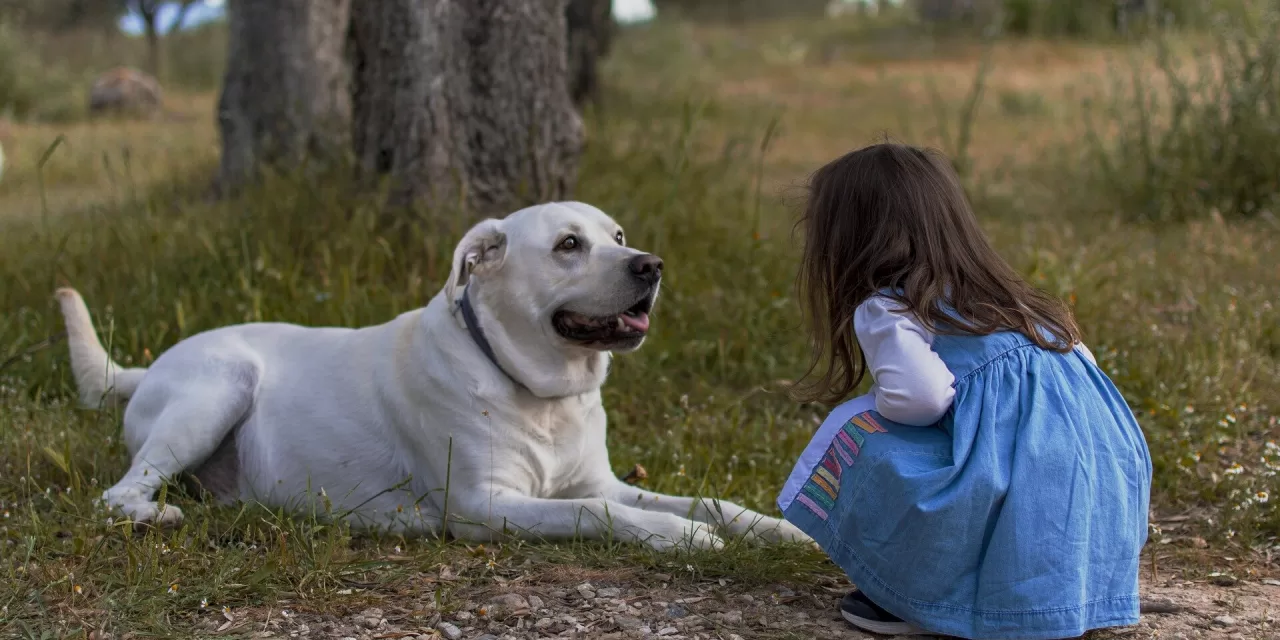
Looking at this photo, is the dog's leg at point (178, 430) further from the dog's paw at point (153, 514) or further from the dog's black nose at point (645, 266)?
the dog's black nose at point (645, 266)

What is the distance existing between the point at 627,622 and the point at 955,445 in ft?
2.91

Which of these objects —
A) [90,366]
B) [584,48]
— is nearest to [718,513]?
[90,366]

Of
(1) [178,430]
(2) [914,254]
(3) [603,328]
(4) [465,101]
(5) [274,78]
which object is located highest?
(5) [274,78]

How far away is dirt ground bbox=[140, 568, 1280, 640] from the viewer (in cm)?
284

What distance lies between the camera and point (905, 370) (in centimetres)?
271

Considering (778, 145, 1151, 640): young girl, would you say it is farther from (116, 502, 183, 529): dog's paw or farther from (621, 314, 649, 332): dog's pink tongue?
(116, 502, 183, 529): dog's paw

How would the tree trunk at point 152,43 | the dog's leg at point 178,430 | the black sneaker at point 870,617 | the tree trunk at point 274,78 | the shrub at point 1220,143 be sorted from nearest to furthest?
the black sneaker at point 870,617, the dog's leg at point 178,430, the shrub at point 1220,143, the tree trunk at point 274,78, the tree trunk at point 152,43

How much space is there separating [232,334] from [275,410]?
14.3 inches

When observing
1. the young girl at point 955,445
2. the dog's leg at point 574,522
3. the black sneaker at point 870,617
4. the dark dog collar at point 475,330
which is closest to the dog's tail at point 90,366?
the dark dog collar at point 475,330

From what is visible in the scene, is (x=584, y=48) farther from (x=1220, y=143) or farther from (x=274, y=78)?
(x=1220, y=143)

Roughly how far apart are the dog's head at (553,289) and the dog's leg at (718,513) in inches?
15.9

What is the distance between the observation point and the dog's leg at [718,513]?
3.39 meters

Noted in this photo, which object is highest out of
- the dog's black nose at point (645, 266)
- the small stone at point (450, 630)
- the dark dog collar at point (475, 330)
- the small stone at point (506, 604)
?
the dog's black nose at point (645, 266)

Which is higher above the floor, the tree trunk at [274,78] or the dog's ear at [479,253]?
the tree trunk at [274,78]
